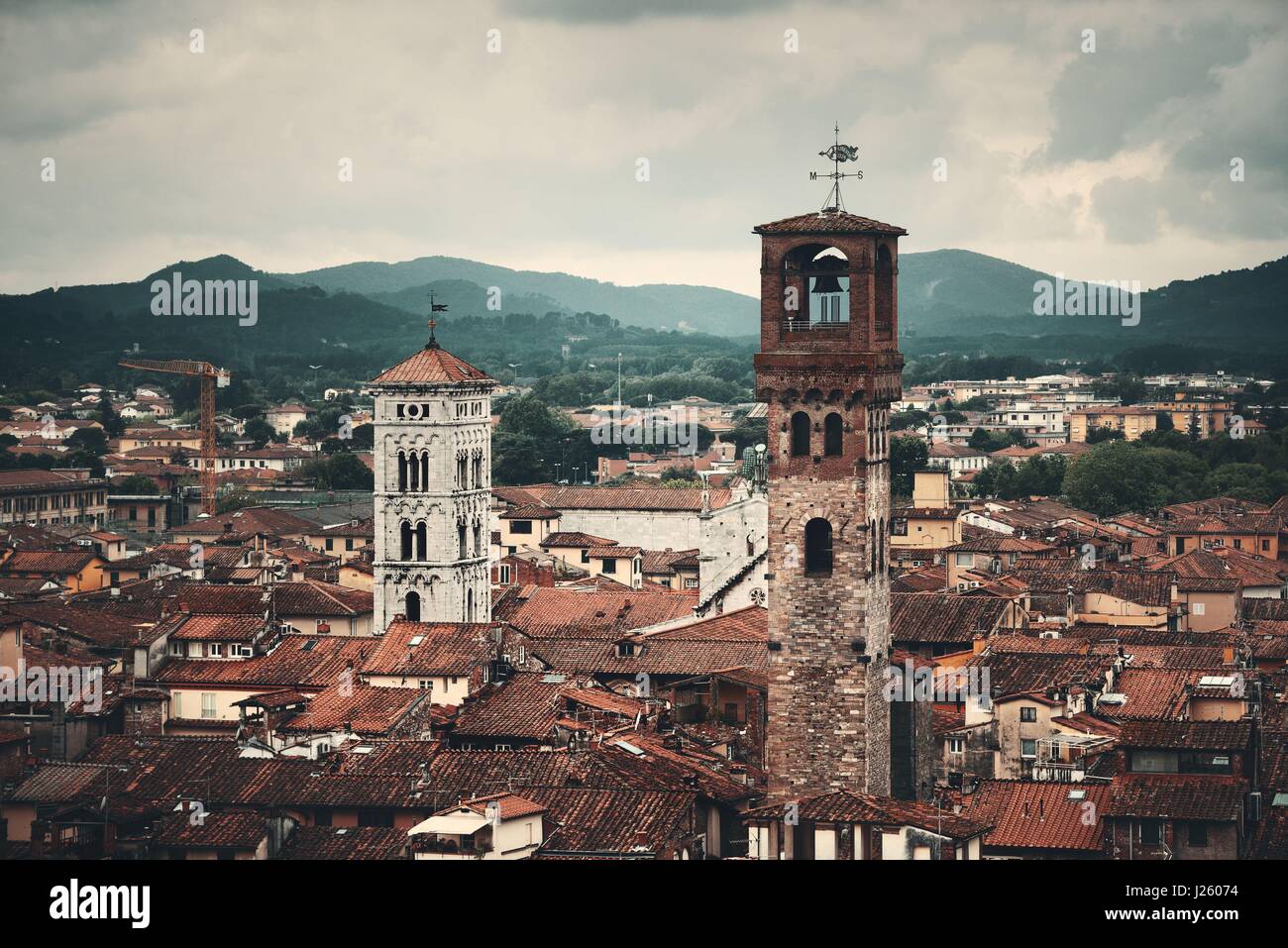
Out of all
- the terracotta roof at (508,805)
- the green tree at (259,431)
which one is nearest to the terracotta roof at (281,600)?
the terracotta roof at (508,805)

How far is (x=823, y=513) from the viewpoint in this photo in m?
35.0

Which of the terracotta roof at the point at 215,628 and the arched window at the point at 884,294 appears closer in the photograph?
the arched window at the point at 884,294

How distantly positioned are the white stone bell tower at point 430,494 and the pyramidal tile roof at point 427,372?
1.0 inches

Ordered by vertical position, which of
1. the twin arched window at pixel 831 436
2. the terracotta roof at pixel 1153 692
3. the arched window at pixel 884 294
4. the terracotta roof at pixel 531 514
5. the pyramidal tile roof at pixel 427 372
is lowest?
the terracotta roof at pixel 1153 692

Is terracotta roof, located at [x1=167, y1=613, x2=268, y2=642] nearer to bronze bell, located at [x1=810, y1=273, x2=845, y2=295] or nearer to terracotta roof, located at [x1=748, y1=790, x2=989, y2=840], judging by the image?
bronze bell, located at [x1=810, y1=273, x2=845, y2=295]

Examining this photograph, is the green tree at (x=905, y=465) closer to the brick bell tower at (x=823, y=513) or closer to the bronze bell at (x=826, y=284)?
the bronze bell at (x=826, y=284)

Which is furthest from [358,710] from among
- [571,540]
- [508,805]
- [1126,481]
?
[1126,481]

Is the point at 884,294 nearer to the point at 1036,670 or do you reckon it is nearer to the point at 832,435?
the point at 832,435

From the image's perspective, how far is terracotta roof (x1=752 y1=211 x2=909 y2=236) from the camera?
3547 centimetres

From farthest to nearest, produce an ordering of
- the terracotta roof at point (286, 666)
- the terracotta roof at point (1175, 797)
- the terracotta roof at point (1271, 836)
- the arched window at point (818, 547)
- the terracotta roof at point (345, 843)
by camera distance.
A: the terracotta roof at point (286, 666) < the arched window at point (818, 547) < the terracotta roof at point (1271, 836) < the terracotta roof at point (1175, 797) < the terracotta roof at point (345, 843)

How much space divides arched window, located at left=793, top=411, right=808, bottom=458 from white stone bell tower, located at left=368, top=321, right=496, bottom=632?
25.9m

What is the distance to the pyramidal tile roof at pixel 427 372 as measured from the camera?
61500 millimetres

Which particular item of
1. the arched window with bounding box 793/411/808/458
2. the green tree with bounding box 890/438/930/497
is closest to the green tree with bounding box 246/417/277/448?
the green tree with bounding box 890/438/930/497
